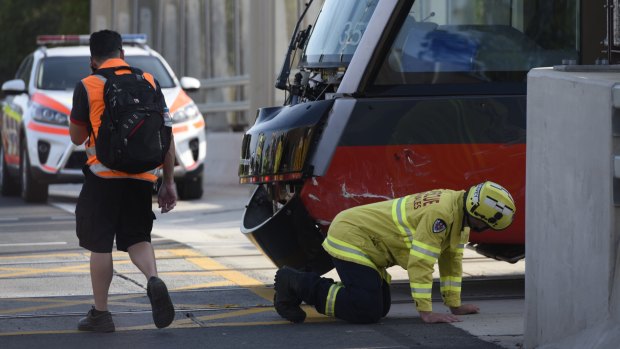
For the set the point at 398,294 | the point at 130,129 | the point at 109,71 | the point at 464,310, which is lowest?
the point at 398,294

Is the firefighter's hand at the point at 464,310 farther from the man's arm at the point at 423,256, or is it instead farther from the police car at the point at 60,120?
the police car at the point at 60,120

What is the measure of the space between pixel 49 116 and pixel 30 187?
1.31 meters

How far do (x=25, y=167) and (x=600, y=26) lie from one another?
989 centimetres

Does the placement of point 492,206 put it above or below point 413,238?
above

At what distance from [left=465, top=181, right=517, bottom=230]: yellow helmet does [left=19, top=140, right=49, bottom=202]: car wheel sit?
1071 cm

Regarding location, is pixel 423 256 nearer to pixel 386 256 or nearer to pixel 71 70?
pixel 386 256

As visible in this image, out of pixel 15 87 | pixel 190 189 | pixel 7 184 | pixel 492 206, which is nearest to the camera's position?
pixel 492 206

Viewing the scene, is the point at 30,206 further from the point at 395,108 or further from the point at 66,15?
the point at 66,15

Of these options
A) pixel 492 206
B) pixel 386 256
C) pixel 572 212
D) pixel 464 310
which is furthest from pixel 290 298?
pixel 572 212

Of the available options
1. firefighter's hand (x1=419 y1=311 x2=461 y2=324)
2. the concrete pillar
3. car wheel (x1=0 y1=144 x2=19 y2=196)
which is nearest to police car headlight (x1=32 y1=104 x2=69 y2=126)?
car wheel (x1=0 y1=144 x2=19 y2=196)

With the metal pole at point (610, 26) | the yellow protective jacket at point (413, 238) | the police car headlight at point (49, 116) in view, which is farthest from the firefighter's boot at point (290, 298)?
the police car headlight at point (49, 116)

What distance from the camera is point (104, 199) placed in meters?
7.50

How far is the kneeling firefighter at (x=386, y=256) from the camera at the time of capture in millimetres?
7426

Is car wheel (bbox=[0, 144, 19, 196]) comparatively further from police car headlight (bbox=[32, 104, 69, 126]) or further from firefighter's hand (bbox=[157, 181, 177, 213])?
firefighter's hand (bbox=[157, 181, 177, 213])
